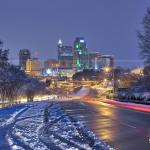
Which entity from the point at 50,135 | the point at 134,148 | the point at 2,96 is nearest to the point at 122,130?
the point at 50,135

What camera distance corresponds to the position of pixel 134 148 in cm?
1714

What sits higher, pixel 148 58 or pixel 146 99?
pixel 148 58

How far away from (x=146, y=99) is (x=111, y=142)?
4078 cm

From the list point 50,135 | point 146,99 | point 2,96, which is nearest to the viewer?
point 50,135

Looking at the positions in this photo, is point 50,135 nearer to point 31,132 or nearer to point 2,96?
point 31,132

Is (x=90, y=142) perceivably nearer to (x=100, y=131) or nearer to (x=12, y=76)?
(x=100, y=131)

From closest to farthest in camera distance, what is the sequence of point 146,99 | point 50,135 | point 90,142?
point 90,142, point 50,135, point 146,99

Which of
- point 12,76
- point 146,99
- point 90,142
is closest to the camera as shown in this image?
point 90,142

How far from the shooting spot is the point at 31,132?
2416 centimetres

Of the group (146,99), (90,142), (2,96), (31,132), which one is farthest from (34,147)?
(2,96)

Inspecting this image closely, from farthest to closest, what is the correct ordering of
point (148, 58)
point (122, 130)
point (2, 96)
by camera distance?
point (2, 96), point (148, 58), point (122, 130)

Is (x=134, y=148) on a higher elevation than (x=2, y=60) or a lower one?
Result: lower

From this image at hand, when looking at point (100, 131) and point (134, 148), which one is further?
point (100, 131)

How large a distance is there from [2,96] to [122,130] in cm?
7376
